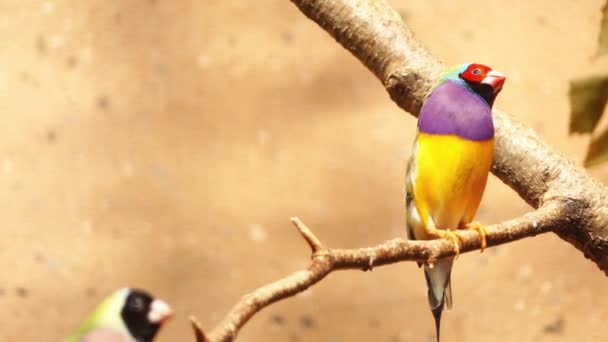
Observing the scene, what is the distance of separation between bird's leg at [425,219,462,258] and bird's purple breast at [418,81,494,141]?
111 mm

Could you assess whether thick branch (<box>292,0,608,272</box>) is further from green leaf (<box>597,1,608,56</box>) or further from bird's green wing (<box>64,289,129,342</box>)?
bird's green wing (<box>64,289,129,342</box>)

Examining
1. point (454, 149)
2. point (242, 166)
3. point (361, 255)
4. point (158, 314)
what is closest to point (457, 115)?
point (454, 149)

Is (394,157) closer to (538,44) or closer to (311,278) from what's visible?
(538,44)

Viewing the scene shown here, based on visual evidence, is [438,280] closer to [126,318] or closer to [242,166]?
[126,318]

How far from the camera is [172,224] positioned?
2.15 m

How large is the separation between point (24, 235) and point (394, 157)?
873 mm

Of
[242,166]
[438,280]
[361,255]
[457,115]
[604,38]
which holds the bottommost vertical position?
[242,166]

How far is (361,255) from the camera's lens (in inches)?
34.7

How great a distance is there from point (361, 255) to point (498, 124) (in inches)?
17.7

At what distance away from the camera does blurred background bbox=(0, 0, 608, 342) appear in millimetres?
2053

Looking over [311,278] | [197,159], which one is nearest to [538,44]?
[197,159]

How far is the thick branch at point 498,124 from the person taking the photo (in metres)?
1.18

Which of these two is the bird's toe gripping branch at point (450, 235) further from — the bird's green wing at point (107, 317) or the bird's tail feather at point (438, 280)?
the bird's green wing at point (107, 317)

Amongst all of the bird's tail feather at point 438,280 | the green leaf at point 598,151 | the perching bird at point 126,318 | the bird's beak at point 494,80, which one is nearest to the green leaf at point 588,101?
the green leaf at point 598,151
